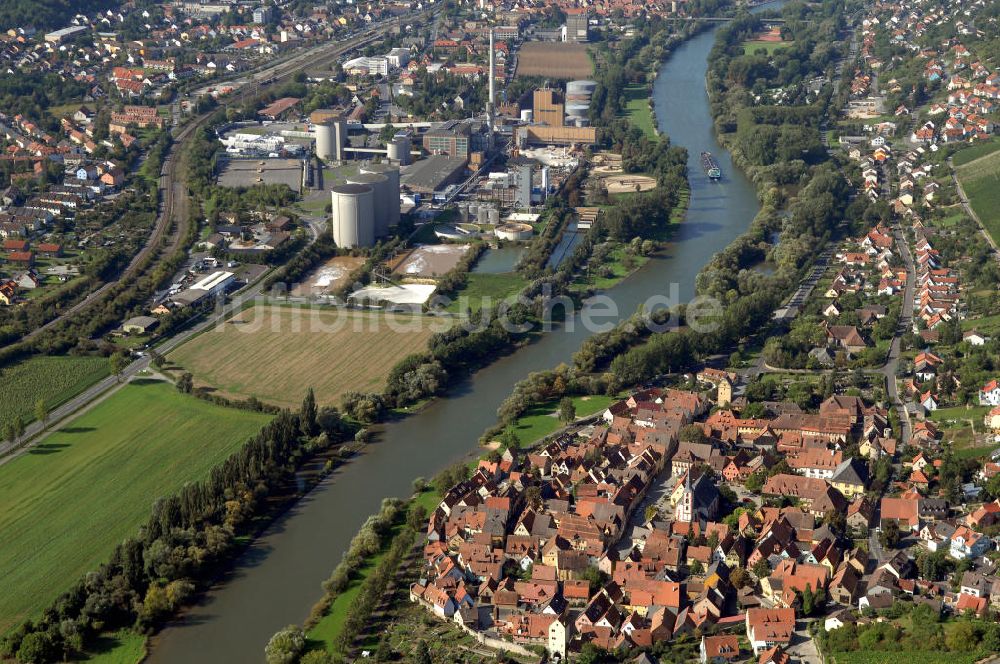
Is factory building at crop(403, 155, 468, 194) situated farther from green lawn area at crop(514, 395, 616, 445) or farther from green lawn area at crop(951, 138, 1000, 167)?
green lawn area at crop(514, 395, 616, 445)

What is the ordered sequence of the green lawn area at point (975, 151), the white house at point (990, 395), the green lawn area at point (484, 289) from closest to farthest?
the white house at point (990, 395), the green lawn area at point (484, 289), the green lawn area at point (975, 151)

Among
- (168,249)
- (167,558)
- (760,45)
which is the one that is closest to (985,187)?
(168,249)

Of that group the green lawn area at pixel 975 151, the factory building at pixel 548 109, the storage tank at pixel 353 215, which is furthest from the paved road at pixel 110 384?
the green lawn area at pixel 975 151

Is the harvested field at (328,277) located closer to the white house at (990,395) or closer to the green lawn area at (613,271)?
the green lawn area at (613,271)

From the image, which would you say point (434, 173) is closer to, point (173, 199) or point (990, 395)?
point (173, 199)

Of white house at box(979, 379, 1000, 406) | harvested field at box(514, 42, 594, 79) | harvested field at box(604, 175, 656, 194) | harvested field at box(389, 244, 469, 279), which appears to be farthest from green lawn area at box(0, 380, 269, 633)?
harvested field at box(514, 42, 594, 79)

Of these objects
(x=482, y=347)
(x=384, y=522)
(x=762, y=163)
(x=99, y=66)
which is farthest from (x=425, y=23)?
(x=384, y=522)
